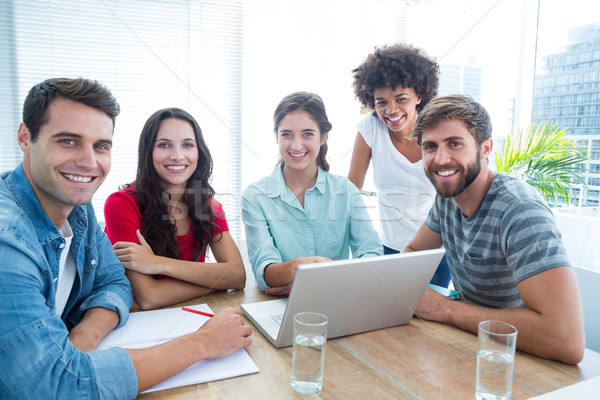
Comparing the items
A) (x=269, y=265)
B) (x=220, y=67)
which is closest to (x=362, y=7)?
(x=220, y=67)

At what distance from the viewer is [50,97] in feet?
3.25

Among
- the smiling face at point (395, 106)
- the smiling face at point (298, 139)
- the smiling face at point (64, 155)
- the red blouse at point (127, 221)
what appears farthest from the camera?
the smiling face at point (395, 106)

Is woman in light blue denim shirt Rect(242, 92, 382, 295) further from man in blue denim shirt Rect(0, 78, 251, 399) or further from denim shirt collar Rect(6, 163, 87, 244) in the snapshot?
denim shirt collar Rect(6, 163, 87, 244)

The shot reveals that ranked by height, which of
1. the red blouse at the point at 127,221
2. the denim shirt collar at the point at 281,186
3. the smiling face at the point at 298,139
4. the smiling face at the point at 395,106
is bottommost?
the red blouse at the point at 127,221

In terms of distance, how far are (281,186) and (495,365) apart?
1096mm

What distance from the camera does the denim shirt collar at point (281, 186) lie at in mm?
1723

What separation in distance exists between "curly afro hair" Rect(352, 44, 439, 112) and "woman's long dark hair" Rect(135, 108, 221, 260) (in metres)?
0.90

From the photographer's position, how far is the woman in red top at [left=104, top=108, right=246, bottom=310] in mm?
1527

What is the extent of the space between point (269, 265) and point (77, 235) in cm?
58

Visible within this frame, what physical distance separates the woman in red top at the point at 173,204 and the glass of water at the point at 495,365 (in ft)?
2.66

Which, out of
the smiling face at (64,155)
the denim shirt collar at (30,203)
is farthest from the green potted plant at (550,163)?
the denim shirt collar at (30,203)

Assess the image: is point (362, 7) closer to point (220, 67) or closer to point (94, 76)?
point (220, 67)

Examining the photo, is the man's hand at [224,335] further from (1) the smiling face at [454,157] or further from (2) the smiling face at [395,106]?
(2) the smiling face at [395,106]

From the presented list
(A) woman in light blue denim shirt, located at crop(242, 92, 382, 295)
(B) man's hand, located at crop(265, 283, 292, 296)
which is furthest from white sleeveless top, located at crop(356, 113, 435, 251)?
(B) man's hand, located at crop(265, 283, 292, 296)
